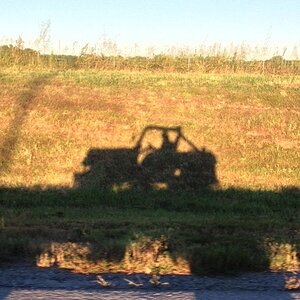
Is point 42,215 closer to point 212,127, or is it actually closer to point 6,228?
point 6,228

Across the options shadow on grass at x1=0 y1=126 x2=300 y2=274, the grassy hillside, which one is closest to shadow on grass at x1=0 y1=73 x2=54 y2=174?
the grassy hillside

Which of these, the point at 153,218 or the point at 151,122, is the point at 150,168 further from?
the point at 153,218

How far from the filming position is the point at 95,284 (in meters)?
5.70

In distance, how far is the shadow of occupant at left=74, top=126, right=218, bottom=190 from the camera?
15.1m

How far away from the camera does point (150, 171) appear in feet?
51.0

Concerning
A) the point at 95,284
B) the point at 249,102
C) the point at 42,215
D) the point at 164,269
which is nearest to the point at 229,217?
the point at 42,215

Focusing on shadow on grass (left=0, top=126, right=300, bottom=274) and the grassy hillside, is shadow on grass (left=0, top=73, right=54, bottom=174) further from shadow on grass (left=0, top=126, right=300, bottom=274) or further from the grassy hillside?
shadow on grass (left=0, top=126, right=300, bottom=274)

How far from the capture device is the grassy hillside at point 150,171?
23.5 feet

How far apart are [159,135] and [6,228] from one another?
331 inches

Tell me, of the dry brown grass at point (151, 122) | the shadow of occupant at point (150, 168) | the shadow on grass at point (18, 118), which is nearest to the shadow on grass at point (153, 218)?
the shadow of occupant at point (150, 168)

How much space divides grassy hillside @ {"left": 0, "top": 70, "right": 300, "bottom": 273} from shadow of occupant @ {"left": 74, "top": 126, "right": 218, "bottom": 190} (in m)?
0.03

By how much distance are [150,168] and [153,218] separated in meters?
4.24

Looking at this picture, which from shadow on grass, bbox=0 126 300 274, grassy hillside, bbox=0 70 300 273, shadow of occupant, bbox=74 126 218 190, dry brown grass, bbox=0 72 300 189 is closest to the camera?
shadow on grass, bbox=0 126 300 274

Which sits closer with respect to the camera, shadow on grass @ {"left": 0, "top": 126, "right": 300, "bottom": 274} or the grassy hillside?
shadow on grass @ {"left": 0, "top": 126, "right": 300, "bottom": 274}
